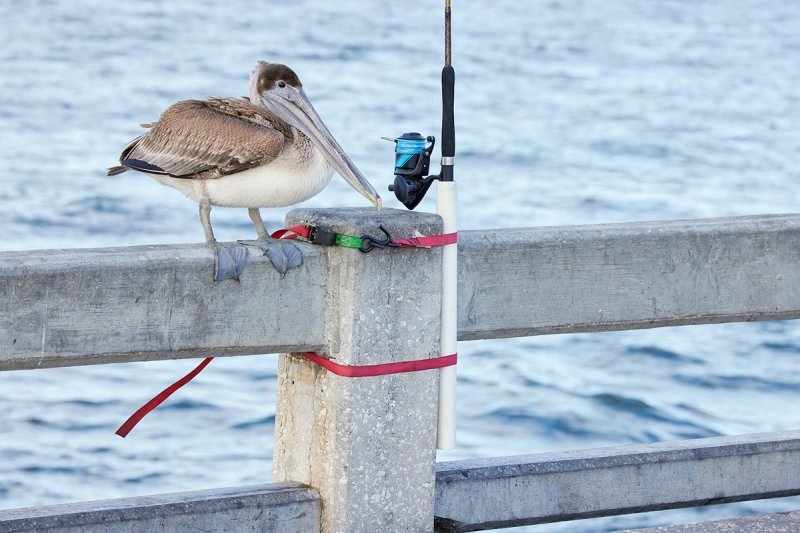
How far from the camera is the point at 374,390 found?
3.98 meters

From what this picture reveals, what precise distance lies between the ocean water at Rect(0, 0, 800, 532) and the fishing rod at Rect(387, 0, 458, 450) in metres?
3.61

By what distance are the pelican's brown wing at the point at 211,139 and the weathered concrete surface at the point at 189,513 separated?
111 cm

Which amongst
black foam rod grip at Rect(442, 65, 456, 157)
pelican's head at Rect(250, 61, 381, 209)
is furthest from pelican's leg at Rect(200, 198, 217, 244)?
black foam rod grip at Rect(442, 65, 456, 157)

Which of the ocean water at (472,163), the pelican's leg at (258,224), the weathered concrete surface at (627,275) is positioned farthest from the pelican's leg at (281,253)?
the ocean water at (472,163)

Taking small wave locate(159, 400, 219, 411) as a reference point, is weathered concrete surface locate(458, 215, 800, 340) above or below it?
above

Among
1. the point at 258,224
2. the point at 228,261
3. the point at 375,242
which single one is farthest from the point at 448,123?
the point at 228,261

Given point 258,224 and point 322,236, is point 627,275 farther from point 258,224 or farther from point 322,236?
point 258,224

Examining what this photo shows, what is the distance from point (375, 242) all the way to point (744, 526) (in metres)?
1.64

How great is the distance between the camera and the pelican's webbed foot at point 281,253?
3811 mm

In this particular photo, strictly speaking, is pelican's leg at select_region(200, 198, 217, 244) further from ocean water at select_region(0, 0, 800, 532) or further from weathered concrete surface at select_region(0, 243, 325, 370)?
ocean water at select_region(0, 0, 800, 532)

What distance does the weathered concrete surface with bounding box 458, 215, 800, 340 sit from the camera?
417cm

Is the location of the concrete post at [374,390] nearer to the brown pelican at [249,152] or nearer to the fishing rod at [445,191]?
the fishing rod at [445,191]

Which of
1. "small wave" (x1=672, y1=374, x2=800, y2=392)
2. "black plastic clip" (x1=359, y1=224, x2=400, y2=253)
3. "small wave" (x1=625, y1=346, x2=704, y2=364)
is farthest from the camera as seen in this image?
"small wave" (x1=625, y1=346, x2=704, y2=364)

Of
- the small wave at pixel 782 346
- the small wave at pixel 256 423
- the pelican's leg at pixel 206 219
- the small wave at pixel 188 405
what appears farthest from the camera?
the small wave at pixel 782 346
